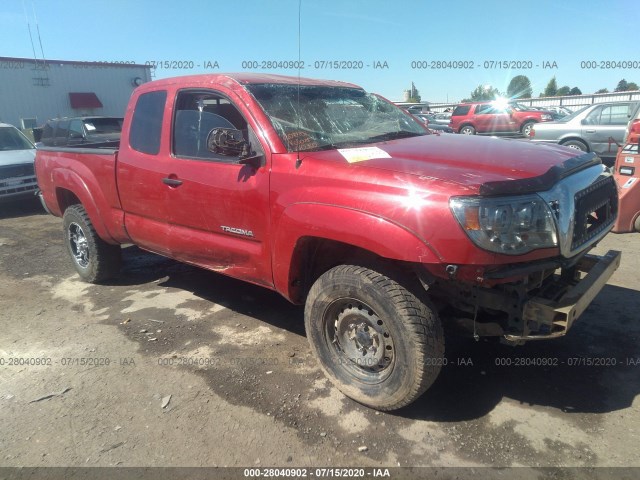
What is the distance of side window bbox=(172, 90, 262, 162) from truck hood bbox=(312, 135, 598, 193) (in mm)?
919

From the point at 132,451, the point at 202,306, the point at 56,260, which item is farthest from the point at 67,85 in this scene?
the point at 132,451

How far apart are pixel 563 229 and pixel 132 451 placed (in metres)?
2.57

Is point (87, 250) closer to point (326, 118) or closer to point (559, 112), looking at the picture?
point (326, 118)

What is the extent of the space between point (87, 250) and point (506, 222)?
172 inches

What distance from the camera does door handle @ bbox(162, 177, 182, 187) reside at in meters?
3.53

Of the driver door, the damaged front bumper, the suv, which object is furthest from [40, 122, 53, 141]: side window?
the suv

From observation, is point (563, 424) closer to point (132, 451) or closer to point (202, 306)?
point (132, 451)

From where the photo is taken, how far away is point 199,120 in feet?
11.6

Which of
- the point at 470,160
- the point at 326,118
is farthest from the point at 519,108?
the point at 470,160

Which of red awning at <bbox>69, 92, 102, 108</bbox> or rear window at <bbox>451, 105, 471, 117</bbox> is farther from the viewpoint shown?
red awning at <bbox>69, 92, 102, 108</bbox>

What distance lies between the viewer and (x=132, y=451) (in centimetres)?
253

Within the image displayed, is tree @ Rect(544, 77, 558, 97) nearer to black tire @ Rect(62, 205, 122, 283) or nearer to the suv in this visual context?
the suv

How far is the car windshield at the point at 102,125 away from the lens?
1021cm

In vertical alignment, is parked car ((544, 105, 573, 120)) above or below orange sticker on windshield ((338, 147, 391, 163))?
below
